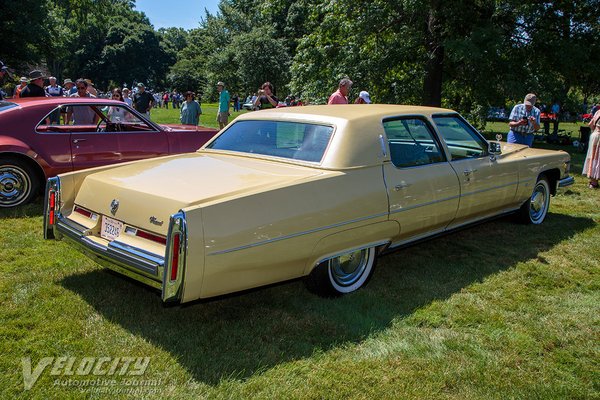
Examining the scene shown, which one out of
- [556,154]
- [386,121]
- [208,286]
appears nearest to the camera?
[208,286]

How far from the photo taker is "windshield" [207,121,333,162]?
4.14 m

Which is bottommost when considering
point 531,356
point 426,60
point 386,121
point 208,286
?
point 531,356

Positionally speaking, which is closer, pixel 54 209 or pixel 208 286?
pixel 208 286

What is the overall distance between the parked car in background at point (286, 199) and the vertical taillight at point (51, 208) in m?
0.01

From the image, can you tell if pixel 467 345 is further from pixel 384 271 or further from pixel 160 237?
pixel 160 237

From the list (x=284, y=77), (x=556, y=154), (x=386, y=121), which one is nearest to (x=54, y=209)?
(x=386, y=121)

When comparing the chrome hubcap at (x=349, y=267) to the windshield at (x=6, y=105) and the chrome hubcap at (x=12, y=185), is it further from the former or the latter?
the windshield at (x=6, y=105)

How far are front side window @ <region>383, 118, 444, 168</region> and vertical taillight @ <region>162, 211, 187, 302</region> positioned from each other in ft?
6.65

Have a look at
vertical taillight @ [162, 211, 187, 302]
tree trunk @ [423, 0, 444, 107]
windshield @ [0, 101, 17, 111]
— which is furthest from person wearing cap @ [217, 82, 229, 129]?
vertical taillight @ [162, 211, 187, 302]

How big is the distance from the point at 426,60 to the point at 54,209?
13.5 m

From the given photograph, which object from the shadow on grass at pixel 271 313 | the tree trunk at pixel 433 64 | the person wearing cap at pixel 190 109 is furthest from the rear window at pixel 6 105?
the tree trunk at pixel 433 64

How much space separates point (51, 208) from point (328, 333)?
2.37 m

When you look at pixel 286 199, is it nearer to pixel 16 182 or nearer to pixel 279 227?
pixel 279 227

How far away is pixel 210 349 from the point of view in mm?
3217
